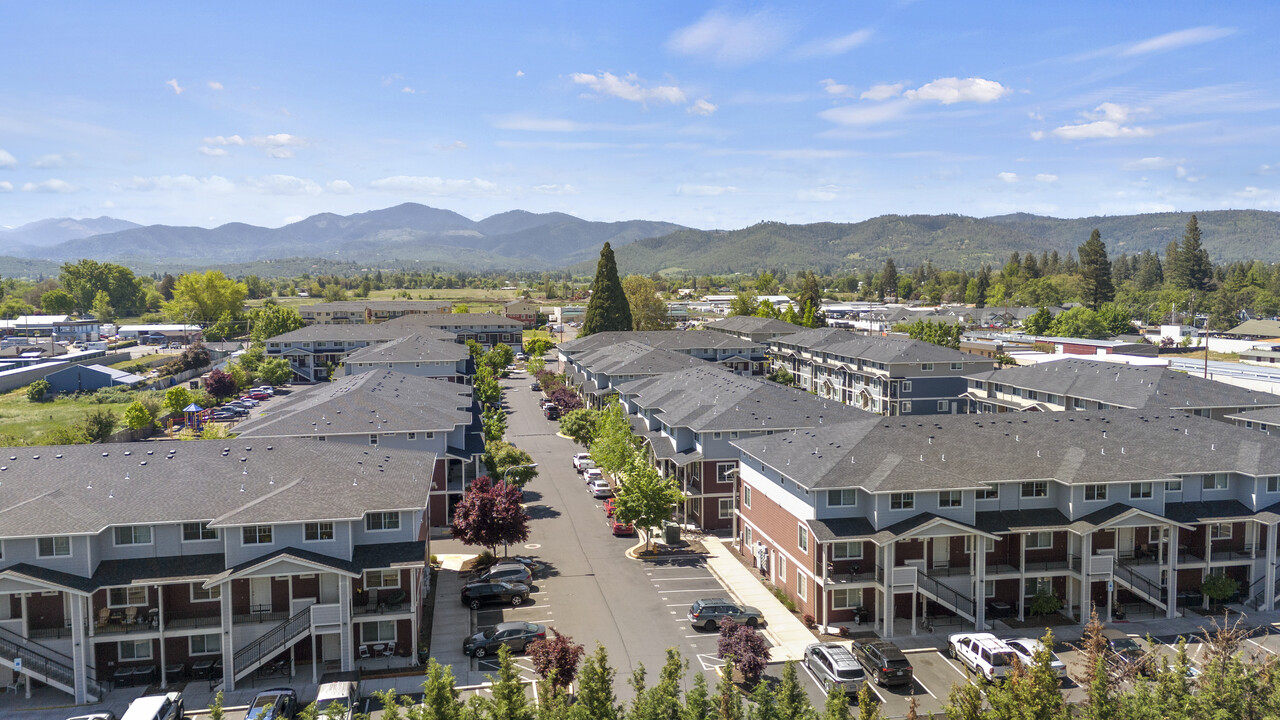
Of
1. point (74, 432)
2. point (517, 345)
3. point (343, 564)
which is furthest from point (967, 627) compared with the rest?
point (517, 345)

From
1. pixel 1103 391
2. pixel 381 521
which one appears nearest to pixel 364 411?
pixel 381 521

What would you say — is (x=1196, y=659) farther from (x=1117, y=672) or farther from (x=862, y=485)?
(x=862, y=485)

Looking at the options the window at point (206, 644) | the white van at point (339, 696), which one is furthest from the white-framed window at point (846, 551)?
the window at point (206, 644)

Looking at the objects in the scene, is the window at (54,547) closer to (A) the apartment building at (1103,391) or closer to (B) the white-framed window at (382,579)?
(B) the white-framed window at (382,579)

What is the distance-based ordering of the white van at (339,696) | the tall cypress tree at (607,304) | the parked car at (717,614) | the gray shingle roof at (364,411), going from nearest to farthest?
the white van at (339,696) → the parked car at (717,614) → the gray shingle roof at (364,411) → the tall cypress tree at (607,304)

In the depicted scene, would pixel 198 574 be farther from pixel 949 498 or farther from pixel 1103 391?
pixel 1103 391

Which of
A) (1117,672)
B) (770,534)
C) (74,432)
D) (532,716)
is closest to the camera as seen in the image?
(532,716)
